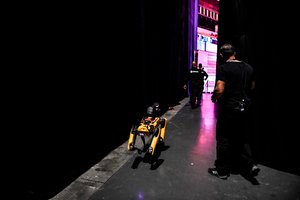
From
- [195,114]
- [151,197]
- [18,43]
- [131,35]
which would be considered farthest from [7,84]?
[195,114]

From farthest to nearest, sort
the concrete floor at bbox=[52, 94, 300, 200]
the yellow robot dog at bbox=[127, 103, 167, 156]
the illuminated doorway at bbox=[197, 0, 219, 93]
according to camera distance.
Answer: the illuminated doorway at bbox=[197, 0, 219, 93] < the yellow robot dog at bbox=[127, 103, 167, 156] < the concrete floor at bbox=[52, 94, 300, 200]

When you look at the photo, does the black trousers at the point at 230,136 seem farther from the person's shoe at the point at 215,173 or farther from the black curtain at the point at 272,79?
the black curtain at the point at 272,79

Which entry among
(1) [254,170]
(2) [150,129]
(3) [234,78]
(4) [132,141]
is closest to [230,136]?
(1) [254,170]

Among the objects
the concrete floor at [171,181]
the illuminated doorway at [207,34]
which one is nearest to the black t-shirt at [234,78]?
the concrete floor at [171,181]

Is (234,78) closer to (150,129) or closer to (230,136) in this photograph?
(230,136)

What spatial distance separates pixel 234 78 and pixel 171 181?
1903 mm

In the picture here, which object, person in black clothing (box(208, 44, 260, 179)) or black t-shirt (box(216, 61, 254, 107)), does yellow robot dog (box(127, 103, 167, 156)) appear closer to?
person in black clothing (box(208, 44, 260, 179))

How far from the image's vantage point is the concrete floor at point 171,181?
312cm

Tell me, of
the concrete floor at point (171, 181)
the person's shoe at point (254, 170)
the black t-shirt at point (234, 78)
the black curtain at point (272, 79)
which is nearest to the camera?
the concrete floor at point (171, 181)

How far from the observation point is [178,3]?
1024 centimetres

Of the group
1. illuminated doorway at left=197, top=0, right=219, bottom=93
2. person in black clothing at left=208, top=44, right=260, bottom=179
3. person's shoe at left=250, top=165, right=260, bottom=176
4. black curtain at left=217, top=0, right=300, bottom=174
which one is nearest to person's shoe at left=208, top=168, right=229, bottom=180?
person in black clothing at left=208, top=44, right=260, bottom=179

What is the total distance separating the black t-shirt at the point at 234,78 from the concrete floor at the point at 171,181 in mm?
1288

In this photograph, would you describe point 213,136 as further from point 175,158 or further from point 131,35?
point 131,35

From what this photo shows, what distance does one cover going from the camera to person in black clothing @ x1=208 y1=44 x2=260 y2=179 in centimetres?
341
